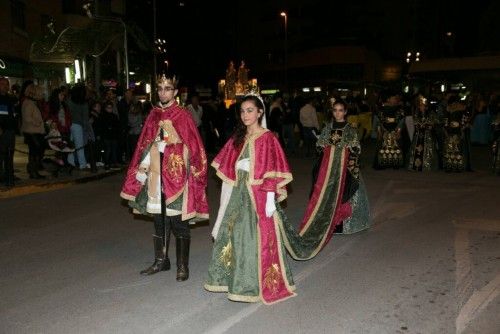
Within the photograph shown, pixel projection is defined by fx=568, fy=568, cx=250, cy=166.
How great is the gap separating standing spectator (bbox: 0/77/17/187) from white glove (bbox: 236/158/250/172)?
6.66 metres

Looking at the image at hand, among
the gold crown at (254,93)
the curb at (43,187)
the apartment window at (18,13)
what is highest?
the apartment window at (18,13)

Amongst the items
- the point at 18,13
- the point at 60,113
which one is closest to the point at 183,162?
the point at 60,113

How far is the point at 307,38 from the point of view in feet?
202

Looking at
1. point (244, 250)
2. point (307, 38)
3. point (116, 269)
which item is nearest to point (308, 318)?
point (244, 250)

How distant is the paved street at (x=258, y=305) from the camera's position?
4.40 m

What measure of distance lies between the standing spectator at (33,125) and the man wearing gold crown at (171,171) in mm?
6319

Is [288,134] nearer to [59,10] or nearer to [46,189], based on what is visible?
[46,189]

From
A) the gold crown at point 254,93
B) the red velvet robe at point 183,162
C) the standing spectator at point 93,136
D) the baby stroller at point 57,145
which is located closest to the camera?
the gold crown at point 254,93

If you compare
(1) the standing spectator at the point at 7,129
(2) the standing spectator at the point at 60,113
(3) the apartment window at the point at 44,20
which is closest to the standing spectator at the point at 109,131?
(2) the standing spectator at the point at 60,113

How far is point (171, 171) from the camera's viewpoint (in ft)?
17.1

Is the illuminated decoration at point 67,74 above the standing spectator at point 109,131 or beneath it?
above

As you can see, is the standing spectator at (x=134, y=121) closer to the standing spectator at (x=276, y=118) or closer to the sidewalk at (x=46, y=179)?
the sidewalk at (x=46, y=179)

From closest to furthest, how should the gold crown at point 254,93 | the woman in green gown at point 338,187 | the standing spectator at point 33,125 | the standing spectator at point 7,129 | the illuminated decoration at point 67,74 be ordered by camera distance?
the gold crown at point 254,93, the woman in green gown at point 338,187, the standing spectator at point 7,129, the standing spectator at point 33,125, the illuminated decoration at point 67,74

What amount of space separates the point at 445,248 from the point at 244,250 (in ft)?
9.82
